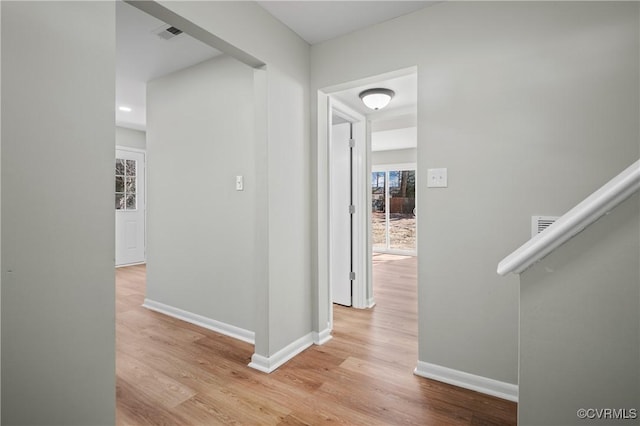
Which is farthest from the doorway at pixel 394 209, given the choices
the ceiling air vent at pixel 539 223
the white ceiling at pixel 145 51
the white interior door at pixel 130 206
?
the ceiling air vent at pixel 539 223

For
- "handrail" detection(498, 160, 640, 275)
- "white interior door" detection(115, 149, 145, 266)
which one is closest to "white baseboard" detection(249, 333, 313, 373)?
"handrail" detection(498, 160, 640, 275)

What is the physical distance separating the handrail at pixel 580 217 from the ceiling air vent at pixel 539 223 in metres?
0.99

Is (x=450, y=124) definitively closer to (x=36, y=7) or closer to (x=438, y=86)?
(x=438, y=86)

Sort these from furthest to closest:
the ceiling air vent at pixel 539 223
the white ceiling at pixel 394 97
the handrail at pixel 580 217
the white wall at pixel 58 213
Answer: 1. the white ceiling at pixel 394 97
2. the ceiling air vent at pixel 539 223
3. the white wall at pixel 58 213
4. the handrail at pixel 580 217

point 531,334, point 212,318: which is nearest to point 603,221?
point 531,334

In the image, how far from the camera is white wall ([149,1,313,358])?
214cm

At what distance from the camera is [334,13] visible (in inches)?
85.1

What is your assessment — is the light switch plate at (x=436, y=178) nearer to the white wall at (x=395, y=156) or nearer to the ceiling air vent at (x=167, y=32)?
the ceiling air vent at (x=167, y=32)

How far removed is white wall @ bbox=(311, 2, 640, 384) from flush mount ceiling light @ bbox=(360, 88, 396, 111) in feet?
2.11

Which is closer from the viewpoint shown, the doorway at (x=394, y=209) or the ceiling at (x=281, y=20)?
the ceiling at (x=281, y=20)

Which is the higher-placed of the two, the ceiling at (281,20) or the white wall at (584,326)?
the ceiling at (281,20)

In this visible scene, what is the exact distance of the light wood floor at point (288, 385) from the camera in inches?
66.0

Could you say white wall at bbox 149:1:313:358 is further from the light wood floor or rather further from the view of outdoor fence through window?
the view of outdoor fence through window

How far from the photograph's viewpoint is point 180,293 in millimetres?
3164
